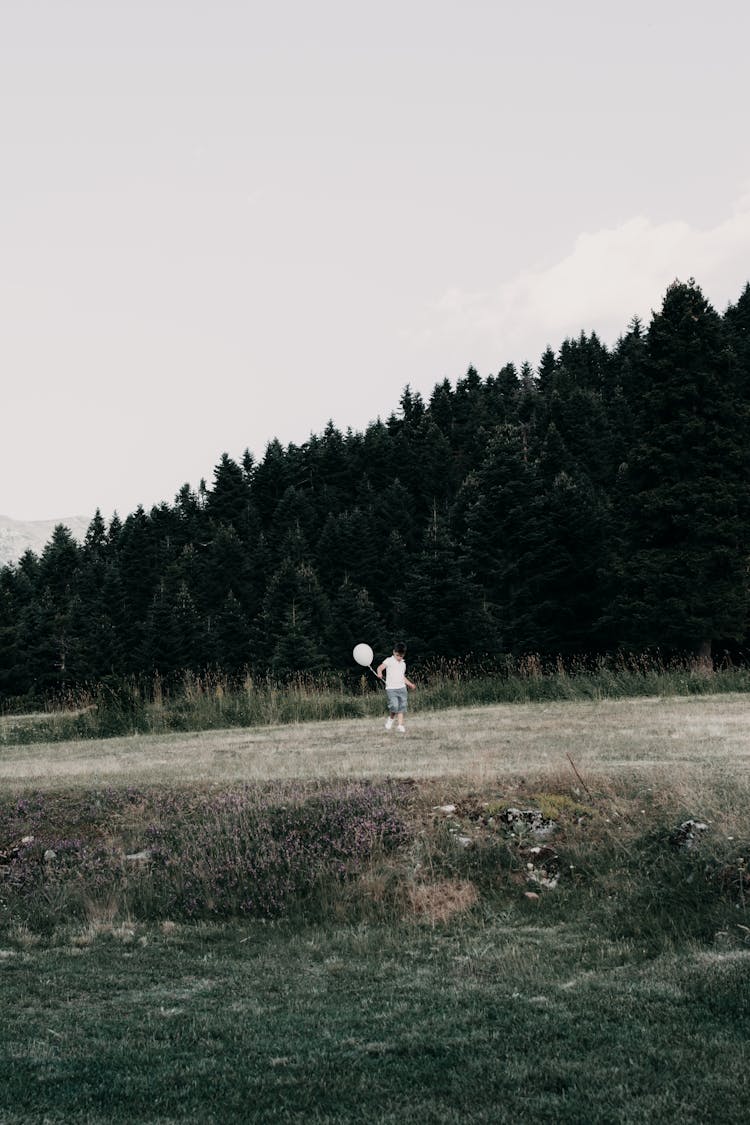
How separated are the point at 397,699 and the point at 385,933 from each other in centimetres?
979

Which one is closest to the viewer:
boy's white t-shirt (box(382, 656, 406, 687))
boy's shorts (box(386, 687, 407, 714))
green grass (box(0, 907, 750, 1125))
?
green grass (box(0, 907, 750, 1125))

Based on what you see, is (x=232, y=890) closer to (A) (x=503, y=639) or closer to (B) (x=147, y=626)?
(A) (x=503, y=639)

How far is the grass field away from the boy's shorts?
4.85 feet

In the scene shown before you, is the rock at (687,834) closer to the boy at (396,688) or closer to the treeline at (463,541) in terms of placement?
the boy at (396,688)

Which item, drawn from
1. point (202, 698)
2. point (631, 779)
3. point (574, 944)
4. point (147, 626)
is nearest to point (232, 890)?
point (574, 944)

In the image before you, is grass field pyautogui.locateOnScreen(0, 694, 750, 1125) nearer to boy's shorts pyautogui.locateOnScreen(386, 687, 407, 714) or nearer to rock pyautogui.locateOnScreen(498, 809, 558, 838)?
rock pyautogui.locateOnScreen(498, 809, 558, 838)

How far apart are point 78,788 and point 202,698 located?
10587 millimetres

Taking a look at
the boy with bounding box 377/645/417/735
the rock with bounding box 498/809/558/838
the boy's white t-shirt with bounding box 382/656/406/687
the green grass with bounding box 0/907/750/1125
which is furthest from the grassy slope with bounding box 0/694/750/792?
the green grass with bounding box 0/907/750/1125

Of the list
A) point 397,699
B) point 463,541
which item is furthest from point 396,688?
point 463,541

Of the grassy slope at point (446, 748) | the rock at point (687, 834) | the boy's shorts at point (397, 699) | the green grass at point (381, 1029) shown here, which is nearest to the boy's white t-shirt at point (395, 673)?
the boy's shorts at point (397, 699)

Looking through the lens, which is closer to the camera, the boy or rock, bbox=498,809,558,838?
rock, bbox=498,809,558,838

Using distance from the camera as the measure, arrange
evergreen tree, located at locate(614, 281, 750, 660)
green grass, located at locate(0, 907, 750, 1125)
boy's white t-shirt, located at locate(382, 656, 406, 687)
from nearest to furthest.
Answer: green grass, located at locate(0, 907, 750, 1125), boy's white t-shirt, located at locate(382, 656, 406, 687), evergreen tree, located at locate(614, 281, 750, 660)

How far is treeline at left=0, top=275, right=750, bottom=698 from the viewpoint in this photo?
3909cm

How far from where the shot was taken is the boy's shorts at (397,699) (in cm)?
1936
